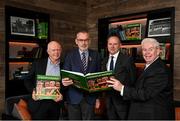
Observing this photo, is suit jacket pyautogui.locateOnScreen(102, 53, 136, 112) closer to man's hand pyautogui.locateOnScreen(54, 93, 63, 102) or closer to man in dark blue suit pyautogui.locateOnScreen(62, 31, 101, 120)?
man in dark blue suit pyautogui.locateOnScreen(62, 31, 101, 120)

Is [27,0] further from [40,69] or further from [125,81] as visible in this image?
[125,81]

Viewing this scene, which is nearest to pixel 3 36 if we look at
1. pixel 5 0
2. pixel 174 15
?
pixel 5 0

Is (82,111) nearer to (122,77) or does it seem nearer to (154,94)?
(122,77)

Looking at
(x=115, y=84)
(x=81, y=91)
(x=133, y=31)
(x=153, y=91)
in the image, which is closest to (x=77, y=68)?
(x=81, y=91)

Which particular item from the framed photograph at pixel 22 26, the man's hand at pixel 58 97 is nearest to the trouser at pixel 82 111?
the man's hand at pixel 58 97

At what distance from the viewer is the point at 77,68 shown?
9.48 feet

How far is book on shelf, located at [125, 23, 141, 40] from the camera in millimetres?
5241

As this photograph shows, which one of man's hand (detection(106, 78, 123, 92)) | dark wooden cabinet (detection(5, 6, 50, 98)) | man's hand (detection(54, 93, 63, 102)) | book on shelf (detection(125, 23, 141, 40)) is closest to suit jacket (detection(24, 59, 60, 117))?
man's hand (detection(54, 93, 63, 102))

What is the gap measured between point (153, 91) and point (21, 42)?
3.28 meters

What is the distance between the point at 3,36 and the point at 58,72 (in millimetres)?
2030

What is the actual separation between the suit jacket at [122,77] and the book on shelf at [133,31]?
85.0 inches

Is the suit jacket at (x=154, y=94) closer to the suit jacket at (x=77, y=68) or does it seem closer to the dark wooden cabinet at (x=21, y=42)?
the suit jacket at (x=77, y=68)

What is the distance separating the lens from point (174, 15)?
457 centimetres

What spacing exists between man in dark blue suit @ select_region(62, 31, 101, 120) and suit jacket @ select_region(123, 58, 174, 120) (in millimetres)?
583
